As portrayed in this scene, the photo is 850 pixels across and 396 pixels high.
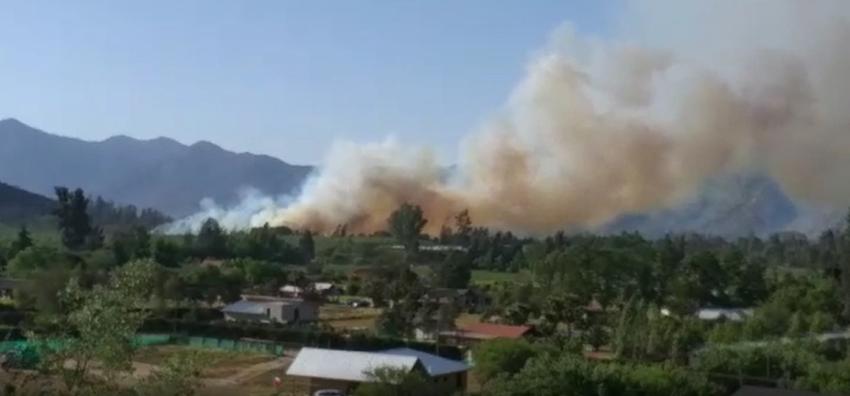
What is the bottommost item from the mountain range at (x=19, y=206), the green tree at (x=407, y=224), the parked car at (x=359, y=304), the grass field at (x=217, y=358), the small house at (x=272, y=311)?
the grass field at (x=217, y=358)

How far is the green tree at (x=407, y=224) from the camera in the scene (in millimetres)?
77312

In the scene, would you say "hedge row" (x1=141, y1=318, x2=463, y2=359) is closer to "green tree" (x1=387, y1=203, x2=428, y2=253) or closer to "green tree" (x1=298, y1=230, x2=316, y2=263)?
"green tree" (x1=298, y1=230, x2=316, y2=263)

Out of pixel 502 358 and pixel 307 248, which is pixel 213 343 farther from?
pixel 307 248

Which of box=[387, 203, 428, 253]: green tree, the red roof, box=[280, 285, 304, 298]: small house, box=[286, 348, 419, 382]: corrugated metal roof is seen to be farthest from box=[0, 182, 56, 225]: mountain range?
box=[286, 348, 419, 382]: corrugated metal roof

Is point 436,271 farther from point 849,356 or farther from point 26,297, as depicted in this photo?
point 849,356

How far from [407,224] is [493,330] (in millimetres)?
41860

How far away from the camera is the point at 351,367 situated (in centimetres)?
2439

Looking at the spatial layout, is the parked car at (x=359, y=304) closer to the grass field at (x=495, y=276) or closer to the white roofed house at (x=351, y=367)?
the grass field at (x=495, y=276)

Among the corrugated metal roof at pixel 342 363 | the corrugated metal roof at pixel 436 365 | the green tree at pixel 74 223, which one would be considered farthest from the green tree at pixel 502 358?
the green tree at pixel 74 223

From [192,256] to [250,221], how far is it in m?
55.4

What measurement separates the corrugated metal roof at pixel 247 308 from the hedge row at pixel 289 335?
339 centimetres

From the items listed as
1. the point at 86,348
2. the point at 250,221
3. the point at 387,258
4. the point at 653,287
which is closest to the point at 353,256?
the point at 387,258

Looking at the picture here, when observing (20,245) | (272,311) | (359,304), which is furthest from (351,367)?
(20,245)

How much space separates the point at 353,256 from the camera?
243 ft
